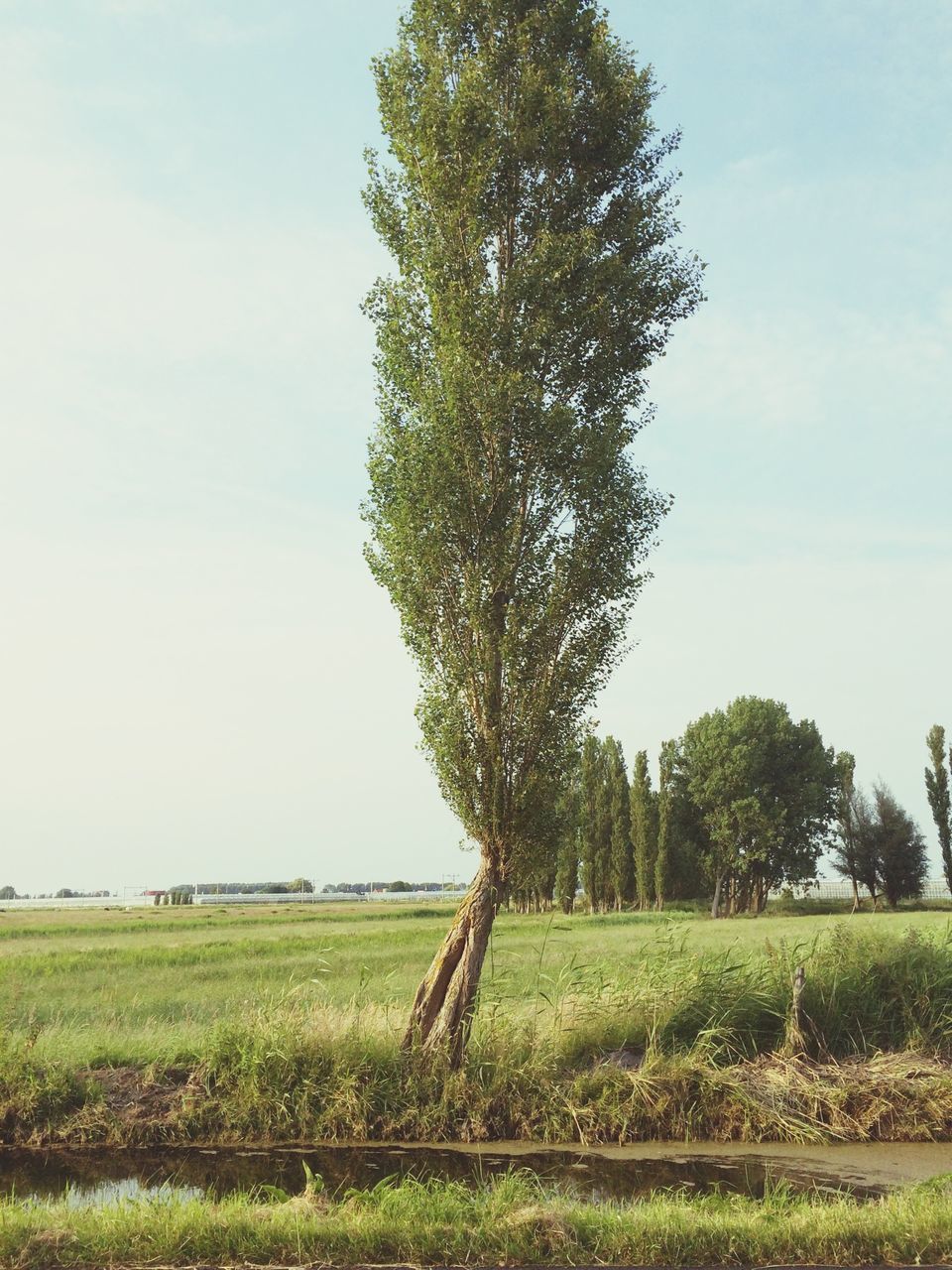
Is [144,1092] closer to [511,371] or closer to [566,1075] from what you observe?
[566,1075]

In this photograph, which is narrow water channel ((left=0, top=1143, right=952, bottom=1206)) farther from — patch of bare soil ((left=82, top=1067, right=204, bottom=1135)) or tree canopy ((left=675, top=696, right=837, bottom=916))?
tree canopy ((left=675, top=696, right=837, bottom=916))

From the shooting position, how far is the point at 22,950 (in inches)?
1239

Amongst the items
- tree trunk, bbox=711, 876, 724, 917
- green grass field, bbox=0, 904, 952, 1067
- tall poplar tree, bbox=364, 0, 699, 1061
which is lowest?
tree trunk, bbox=711, 876, 724, 917

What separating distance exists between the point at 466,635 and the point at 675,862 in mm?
52342

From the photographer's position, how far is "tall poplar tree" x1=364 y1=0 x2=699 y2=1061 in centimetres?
1180

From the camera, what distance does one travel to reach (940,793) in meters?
63.6

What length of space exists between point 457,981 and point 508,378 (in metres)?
7.03

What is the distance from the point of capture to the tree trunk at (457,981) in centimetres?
1046

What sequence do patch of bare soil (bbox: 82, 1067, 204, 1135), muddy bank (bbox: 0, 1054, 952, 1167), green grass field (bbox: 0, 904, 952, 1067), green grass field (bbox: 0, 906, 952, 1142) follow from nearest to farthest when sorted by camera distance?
muddy bank (bbox: 0, 1054, 952, 1167)
green grass field (bbox: 0, 906, 952, 1142)
patch of bare soil (bbox: 82, 1067, 204, 1135)
green grass field (bbox: 0, 904, 952, 1067)

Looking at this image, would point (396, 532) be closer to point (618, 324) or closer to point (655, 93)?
point (618, 324)

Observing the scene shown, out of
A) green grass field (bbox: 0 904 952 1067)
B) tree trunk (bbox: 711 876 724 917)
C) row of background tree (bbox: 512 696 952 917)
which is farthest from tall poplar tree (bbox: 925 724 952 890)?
green grass field (bbox: 0 904 952 1067)

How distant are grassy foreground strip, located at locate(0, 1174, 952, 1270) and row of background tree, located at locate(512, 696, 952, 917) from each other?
52.3 meters

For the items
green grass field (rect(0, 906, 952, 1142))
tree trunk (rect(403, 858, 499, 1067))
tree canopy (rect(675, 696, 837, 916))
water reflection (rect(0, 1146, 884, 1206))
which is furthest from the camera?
tree canopy (rect(675, 696, 837, 916))

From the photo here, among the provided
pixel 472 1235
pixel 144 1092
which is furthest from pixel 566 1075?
pixel 472 1235
